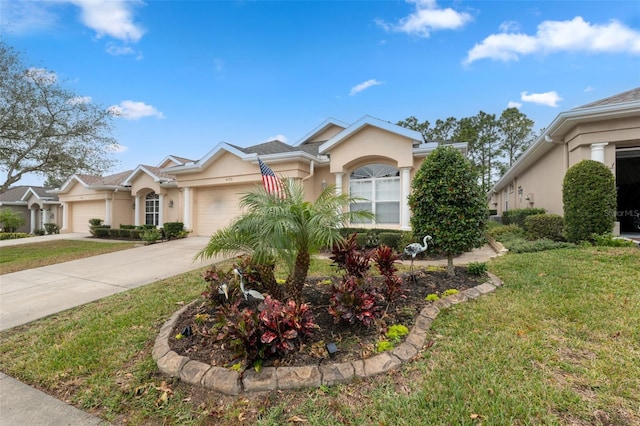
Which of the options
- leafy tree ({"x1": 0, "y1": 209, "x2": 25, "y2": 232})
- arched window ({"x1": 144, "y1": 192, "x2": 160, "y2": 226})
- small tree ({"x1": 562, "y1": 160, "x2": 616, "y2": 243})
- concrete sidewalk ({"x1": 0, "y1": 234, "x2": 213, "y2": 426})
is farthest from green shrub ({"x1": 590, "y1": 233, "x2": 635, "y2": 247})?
leafy tree ({"x1": 0, "y1": 209, "x2": 25, "y2": 232})

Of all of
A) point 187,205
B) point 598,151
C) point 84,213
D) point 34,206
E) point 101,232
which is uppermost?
point 598,151

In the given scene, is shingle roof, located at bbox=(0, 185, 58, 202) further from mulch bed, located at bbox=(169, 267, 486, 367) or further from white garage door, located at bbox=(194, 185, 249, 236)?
mulch bed, located at bbox=(169, 267, 486, 367)

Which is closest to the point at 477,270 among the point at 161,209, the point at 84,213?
the point at 161,209

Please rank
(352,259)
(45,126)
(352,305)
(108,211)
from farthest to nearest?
(108,211)
(45,126)
(352,259)
(352,305)

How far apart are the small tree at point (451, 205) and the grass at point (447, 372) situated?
1.08m

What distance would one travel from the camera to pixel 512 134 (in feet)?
101

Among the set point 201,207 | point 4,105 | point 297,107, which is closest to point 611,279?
point 297,107

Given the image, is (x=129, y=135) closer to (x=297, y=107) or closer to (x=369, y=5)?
(x=297, y=107)

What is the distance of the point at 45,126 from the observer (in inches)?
505

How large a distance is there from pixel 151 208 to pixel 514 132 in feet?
116

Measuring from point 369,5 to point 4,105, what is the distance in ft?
50.6

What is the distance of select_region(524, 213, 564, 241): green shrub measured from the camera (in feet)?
29.9

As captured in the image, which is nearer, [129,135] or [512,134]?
[129,135]

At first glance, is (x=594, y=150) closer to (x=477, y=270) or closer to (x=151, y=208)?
→ (x=477, y=270)
